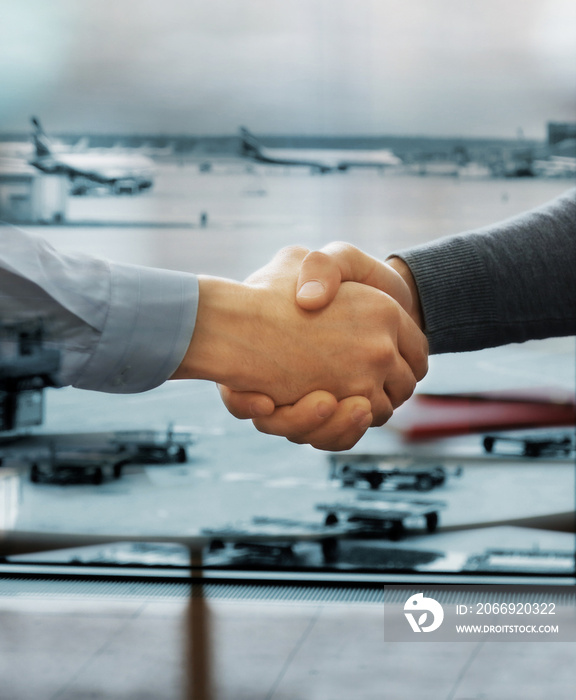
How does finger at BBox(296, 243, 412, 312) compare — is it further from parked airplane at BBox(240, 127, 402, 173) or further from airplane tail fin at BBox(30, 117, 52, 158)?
airplane tail fin at BBox(30, 117, 52, 158)

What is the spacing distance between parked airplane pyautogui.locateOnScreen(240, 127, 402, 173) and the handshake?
1.48m

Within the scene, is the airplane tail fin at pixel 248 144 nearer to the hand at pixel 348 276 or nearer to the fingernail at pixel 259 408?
the hand at pixel 348 276

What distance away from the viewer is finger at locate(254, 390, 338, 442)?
1019mm

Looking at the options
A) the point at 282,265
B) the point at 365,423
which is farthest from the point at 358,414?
the point at 282,265

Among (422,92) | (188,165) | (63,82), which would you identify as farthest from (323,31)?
(63,82)

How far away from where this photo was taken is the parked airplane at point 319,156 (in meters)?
2.49

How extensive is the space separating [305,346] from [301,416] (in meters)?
0.09

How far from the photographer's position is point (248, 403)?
3.37 feet

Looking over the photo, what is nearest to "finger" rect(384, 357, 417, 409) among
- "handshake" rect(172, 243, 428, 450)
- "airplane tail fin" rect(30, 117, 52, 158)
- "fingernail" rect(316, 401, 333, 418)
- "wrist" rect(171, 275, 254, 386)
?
"handshake" rect(172, 243, 428, 450)

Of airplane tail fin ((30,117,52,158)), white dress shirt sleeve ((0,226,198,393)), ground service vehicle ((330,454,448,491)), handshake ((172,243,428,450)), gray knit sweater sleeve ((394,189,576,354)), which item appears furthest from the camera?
ground service vehicle ((330,454,448,491))

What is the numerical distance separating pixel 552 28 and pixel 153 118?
4.22 feet

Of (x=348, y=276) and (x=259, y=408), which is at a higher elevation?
(x=348, y=276)

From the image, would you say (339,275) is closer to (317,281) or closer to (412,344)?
(317,281)

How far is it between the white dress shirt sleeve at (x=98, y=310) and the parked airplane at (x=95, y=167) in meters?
1.59
